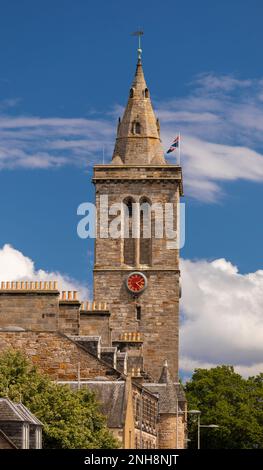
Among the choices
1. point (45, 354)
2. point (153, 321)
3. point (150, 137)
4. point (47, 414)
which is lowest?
point (47, 414)

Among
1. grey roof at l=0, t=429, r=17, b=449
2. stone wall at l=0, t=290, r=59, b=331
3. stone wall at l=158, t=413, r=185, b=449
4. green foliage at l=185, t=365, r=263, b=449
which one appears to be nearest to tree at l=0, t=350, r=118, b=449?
grey roof at l=0, t=429, r=17, b=449

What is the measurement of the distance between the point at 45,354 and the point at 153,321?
124ft

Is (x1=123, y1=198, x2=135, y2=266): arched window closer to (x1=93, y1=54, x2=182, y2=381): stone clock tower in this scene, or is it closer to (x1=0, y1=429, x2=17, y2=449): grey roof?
(x1=93, y1=54, x2=182, y2=381): stone clock tower

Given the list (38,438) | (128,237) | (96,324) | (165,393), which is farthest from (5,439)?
(128,237)

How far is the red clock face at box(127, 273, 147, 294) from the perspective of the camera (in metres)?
117

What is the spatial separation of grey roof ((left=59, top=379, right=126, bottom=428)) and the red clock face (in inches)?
1701

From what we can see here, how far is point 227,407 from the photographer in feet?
423

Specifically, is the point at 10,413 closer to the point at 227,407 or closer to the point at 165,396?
the point at 165,396

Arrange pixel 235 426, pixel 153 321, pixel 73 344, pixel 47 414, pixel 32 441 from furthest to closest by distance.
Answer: pixel 235 426
pixel 153 321
pixel 73 344
pixel 47 414
pixel 32 441

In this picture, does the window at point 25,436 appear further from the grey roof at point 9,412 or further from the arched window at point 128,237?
the arched window at point 128,237

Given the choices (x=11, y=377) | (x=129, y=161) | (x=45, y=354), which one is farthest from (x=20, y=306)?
(x=129, y=161)
